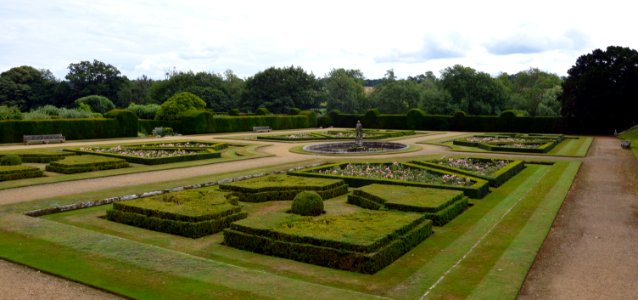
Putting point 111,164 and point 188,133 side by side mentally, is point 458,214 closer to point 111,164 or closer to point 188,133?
point 111,164

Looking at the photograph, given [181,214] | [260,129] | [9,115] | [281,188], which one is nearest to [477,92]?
[260,129]

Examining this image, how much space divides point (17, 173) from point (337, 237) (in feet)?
49.0

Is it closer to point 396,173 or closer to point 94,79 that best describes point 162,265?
point 396,173

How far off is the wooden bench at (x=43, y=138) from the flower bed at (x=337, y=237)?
94.7 ft

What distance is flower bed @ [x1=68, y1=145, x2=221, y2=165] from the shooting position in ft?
75.0

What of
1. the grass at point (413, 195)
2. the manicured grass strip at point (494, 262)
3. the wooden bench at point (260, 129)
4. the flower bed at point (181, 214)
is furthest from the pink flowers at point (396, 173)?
the wooden bench at point (260, 129)

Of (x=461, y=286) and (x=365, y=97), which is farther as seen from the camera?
(x=365, y=97)

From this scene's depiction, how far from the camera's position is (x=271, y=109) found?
3120 inches

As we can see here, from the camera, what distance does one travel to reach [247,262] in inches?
358

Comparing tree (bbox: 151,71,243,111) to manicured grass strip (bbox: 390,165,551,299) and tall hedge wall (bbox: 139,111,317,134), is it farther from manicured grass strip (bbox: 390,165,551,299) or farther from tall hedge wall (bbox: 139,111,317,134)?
manicured grass strip (bbox: 390,165,551,299)

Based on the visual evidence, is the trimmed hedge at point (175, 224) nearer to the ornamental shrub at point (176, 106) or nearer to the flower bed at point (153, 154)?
the flower bed at point (153, 154)

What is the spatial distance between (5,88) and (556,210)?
8664 cm

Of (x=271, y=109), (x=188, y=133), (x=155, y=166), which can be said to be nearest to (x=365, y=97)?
(x=271, y=109)

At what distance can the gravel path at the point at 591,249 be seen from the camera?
776cm
